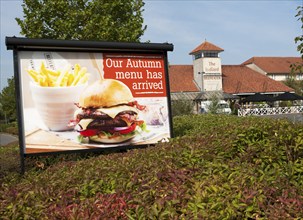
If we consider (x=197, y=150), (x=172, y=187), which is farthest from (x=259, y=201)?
(x=197, y=150)

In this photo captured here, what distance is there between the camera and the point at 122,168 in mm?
4383

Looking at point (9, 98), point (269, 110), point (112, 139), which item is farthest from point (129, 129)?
point (9, 98)

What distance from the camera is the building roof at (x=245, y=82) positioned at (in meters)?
50.4

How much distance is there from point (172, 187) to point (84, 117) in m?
3.72

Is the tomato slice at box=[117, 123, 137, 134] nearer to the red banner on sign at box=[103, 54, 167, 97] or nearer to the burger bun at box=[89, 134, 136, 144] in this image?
the burger bun at box=[89, 134, 136, 144]

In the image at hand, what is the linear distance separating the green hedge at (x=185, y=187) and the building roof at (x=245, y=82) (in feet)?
149

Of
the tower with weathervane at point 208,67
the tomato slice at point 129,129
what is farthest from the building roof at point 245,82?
the tomato slice at point 129,129

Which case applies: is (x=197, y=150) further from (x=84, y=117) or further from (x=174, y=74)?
(x=174, y=74)

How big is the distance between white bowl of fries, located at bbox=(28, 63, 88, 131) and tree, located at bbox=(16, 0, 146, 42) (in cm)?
1149

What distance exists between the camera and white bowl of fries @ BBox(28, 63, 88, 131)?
670 centimetres

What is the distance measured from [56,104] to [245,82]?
158 feet

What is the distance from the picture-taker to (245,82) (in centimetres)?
5241

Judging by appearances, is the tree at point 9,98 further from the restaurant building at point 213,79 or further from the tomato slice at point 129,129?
the tomato slice at point 129,129

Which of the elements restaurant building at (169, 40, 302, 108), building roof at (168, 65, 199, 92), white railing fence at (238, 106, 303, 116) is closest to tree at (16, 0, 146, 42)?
white railing fence at (238, 106, 303, 116)
